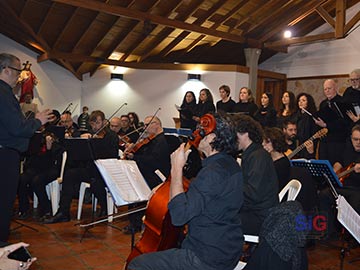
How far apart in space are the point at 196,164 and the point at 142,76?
7679 mm

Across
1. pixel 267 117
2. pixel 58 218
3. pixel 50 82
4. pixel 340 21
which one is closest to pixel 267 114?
pixel 267 117

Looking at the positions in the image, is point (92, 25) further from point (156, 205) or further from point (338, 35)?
point (156, 205)

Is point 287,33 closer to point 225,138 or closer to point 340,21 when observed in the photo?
point 340,21

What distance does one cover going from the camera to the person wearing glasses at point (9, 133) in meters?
2.59

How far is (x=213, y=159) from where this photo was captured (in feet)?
5.82

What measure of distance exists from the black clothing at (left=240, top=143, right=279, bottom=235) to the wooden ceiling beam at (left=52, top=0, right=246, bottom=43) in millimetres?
5272

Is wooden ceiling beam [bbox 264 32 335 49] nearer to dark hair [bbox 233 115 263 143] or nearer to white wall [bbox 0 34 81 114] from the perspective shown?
white wall [bbox 0 34 81 114]

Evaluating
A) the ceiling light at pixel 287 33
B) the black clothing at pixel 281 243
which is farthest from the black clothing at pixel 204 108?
the black clothing at pixel 281 243

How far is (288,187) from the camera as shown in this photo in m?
2.88

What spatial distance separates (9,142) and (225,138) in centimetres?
166

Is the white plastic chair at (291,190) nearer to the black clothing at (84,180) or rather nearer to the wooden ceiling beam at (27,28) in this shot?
the black clothing at (84,180)

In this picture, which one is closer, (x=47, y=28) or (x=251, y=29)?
(x=47, y=28)

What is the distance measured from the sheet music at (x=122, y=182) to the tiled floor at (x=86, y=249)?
0.65 m

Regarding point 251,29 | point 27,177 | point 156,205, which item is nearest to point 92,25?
point 251,29
